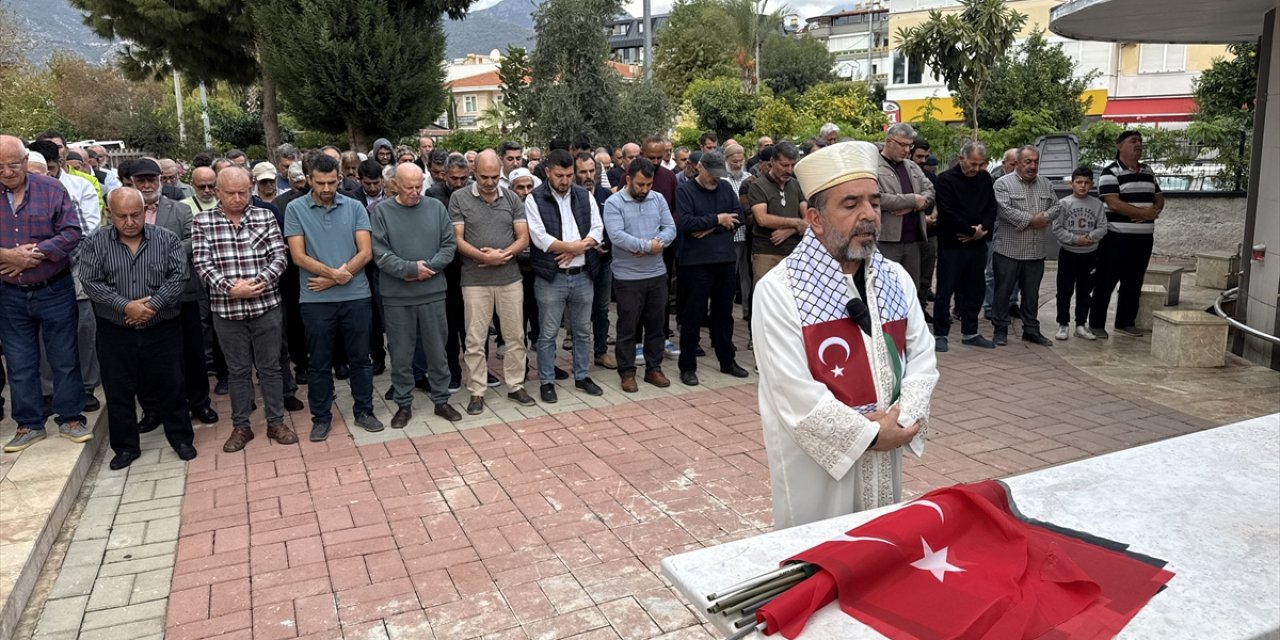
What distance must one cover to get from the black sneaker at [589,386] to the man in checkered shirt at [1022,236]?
161 inches

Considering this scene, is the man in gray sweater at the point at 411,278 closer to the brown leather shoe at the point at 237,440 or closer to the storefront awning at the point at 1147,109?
the brown leather shoe at the point at 237,440

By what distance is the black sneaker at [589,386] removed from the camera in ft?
24.6

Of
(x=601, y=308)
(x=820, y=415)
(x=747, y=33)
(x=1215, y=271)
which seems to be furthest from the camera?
(x=747, y=33)

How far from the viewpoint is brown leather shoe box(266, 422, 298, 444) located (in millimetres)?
6375

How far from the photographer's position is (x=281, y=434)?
21.0 feet

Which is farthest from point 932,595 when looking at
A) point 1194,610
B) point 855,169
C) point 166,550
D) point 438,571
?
point 166,550

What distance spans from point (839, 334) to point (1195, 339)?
6.63 m

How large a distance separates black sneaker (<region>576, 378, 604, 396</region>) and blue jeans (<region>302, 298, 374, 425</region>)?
5.67 ft

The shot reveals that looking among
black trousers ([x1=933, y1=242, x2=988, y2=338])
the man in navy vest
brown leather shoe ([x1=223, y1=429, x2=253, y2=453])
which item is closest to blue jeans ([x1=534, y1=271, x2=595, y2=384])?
the man in navy vest

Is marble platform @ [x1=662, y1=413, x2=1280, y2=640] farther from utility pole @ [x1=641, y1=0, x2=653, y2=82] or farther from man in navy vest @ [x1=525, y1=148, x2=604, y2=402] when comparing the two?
utility pole @ [x1=641, y1=0, x2=653, y2=82]

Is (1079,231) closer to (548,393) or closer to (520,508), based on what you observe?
(548,393)

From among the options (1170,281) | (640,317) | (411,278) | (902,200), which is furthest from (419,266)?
(1170,281)

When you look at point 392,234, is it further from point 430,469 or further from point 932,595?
point 932,595

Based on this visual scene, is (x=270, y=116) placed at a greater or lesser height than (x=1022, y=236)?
greater
